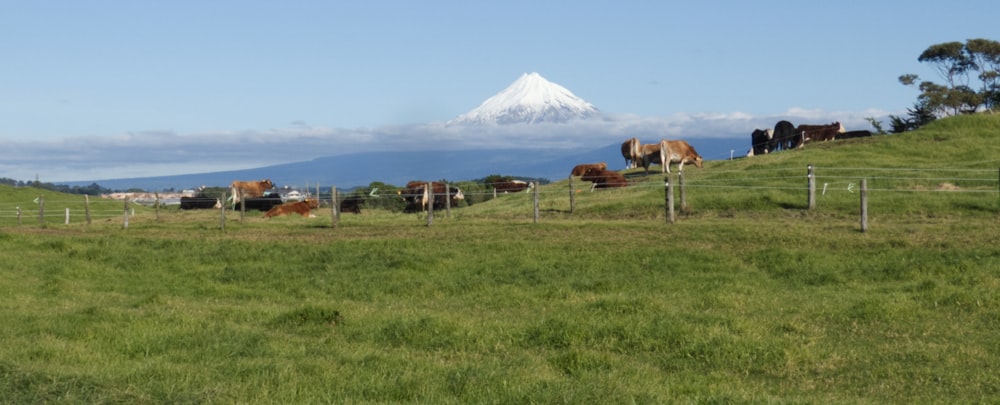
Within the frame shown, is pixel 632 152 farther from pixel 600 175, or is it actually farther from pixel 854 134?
pixel 854 134

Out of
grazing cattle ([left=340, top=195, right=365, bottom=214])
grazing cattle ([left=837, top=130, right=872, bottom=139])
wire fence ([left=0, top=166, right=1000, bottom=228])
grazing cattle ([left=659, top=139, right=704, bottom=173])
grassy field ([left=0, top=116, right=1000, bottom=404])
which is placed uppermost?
grazing cattle ([left=837, top=130, right=872, bottom=139])

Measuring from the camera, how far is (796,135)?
53.4 m

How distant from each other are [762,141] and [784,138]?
4.04 m

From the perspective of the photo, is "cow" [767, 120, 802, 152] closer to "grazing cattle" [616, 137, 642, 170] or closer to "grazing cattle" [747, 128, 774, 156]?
"grazing cattle" [747, 128, 774, 156]

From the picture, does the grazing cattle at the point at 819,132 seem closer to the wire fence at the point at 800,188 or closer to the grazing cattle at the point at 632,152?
the grazing cattle at the point at 632,152

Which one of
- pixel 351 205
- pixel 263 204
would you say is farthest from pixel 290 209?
pixel 263 204

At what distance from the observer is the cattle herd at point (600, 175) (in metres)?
42.5

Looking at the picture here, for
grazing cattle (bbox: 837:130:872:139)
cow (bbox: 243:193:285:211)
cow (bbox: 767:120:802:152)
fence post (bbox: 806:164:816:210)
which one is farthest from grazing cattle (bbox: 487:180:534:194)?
fence post (bbox: 806:164:816:210)

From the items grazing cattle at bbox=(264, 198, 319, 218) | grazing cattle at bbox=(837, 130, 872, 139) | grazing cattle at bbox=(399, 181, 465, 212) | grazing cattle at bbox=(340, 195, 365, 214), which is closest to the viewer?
grazing cattle at bbox=(264, 198, 319, 218)

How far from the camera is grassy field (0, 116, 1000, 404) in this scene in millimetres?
8711

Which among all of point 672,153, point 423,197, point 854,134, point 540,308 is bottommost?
point 540,308

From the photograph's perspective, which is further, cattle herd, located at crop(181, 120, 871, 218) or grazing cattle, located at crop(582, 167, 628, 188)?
cattle herd, located at crop(181, 120, 871, 218)

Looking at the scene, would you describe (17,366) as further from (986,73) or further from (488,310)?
(986,73)

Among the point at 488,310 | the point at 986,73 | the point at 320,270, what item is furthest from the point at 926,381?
the point at 986,73
